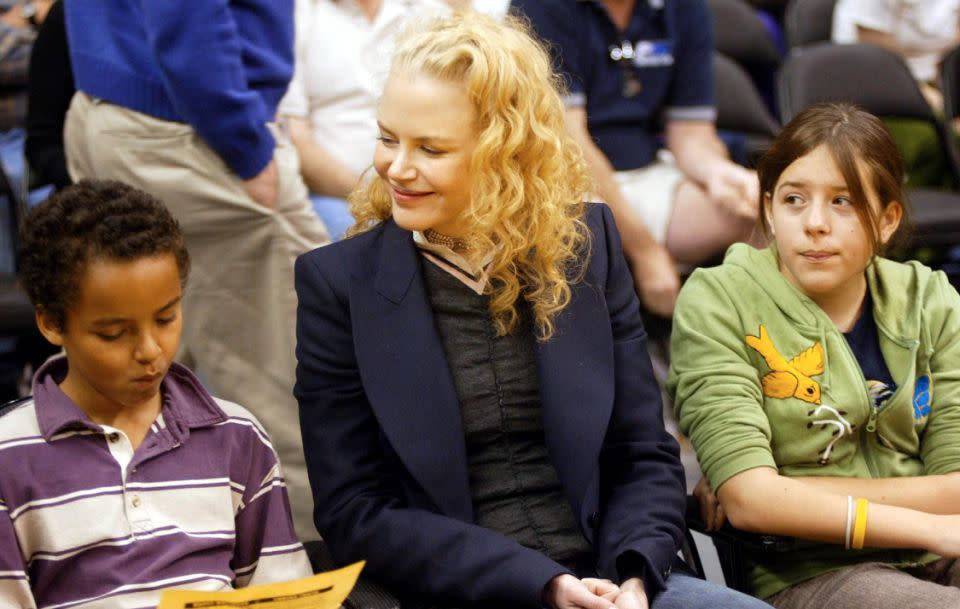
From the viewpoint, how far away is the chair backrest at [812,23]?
17.3 feet

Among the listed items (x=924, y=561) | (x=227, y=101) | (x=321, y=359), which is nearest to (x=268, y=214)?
(x=227, y=101)

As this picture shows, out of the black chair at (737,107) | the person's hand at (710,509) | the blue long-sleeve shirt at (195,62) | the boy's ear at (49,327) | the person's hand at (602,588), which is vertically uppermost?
the blue long-sleeve shirt at (195,62)

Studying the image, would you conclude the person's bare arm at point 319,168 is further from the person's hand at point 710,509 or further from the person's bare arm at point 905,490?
the person's bare arm at point 905,490

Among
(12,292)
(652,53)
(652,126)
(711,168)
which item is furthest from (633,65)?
(12,292)

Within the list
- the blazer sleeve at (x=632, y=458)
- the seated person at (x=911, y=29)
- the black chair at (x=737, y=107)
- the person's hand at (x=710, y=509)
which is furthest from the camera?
the seated person at (x=911, y=29)

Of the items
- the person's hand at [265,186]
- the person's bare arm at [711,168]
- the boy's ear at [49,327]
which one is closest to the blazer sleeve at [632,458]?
the boy's ear at [49,327]

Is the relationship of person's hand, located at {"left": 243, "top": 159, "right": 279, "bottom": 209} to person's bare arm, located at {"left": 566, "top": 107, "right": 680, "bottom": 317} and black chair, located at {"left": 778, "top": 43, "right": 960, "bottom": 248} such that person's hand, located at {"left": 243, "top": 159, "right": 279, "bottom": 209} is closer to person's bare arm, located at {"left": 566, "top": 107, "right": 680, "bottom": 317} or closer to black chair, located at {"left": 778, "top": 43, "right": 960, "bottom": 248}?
person's bare arm, located at {"left": 566, "top": 107, "right": 680, "bottom": 317}

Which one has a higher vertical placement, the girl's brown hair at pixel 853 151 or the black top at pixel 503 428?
the girl's brown hair at pixel 853 151

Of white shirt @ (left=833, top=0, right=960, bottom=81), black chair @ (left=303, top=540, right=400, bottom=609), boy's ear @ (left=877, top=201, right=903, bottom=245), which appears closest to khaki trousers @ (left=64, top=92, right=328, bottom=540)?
black chair @ (left=303, top=540, right=400, bottom=609)

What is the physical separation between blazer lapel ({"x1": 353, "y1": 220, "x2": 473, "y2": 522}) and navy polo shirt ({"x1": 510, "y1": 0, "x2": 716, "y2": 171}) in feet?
5.04

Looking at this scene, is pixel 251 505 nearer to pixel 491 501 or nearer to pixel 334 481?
pixel 334 481

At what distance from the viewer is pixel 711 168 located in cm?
353

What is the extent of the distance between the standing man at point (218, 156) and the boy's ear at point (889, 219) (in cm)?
134

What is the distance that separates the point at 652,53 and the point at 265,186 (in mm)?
1286
